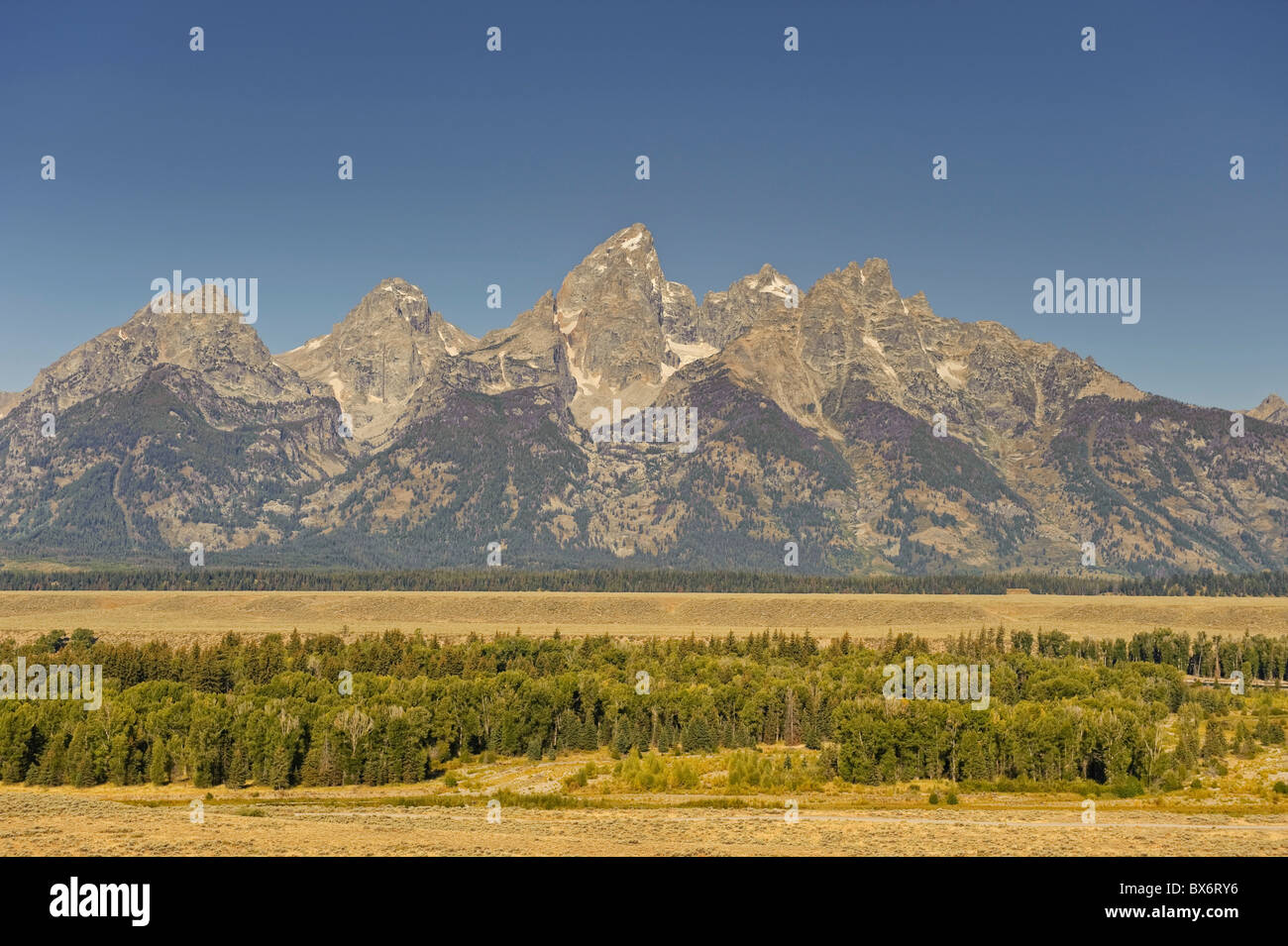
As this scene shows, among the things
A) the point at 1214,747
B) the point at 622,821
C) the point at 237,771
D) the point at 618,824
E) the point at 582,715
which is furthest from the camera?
the point at 582,715

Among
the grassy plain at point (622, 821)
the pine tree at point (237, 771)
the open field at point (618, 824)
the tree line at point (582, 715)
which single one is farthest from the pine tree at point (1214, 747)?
the pine tree at point (237, 771)

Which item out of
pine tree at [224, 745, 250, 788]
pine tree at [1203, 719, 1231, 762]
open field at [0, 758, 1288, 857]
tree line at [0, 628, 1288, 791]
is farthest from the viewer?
pine tree at [1203, 719, 1231, 762]

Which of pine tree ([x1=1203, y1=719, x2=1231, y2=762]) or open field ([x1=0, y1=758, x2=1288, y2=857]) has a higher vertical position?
open field ([x1=0, y1=758, x2=1288, y2=857])

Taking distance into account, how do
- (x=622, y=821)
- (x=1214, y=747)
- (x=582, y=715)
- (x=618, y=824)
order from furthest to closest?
(x=582, y=715) → (x=1214, y=747) → (x=622, y=821) → (x=618, y=824)

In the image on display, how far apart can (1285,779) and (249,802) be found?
84447 millimetres

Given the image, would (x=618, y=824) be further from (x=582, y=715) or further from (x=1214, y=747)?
(x=1214, y=747)

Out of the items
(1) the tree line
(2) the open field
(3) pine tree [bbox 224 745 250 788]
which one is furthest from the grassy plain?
(1) the tree line

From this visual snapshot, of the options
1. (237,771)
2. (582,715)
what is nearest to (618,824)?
(237,771)

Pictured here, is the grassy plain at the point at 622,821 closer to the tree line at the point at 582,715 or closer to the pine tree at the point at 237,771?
the pine tree at the point at 237,771

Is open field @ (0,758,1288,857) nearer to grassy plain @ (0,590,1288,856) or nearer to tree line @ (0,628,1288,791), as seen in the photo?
grassy plain @ (0,590,1288,856)

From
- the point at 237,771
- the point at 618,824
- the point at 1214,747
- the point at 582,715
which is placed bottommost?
the point at 582,715
